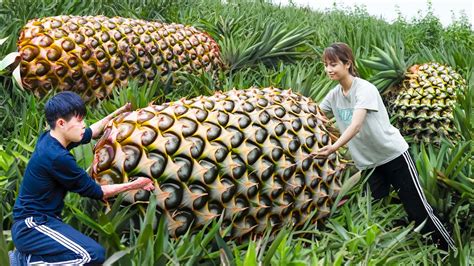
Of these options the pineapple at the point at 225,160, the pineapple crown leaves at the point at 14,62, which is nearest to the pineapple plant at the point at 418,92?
the pineapple at the point at 225,160

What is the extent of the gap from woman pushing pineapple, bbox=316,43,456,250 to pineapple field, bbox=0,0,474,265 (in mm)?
136

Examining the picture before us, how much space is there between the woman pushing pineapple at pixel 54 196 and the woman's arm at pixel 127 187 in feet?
0.12

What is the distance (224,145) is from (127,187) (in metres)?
0.59

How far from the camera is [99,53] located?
485 centimetres

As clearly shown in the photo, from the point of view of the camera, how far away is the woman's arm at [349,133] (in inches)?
130

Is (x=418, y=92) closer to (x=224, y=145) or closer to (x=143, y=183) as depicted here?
(x=224, y=145)

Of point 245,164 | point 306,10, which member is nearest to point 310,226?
point 245,164

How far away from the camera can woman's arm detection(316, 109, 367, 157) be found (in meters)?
3.30

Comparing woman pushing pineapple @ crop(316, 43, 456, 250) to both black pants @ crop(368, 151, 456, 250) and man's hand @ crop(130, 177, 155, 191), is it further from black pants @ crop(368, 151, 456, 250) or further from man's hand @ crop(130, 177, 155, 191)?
man's hand @ crop(130, 177, 155, 191)

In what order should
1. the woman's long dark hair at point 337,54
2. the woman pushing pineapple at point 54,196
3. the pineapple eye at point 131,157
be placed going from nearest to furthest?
the woman pushing pineapple at point 54,196 → the pineapple eye at point 131,157 → the woman's long dark hair at point 337,54

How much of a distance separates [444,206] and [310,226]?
1093 mm

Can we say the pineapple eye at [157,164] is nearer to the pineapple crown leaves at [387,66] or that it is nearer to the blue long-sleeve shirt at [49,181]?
the blue long-sleeve shirt at [49,181]

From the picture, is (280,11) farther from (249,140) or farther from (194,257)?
(194,257)

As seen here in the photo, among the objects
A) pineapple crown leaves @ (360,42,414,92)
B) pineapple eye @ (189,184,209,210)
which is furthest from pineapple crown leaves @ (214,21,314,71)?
pineapple eye @ (189,184,209,210)
